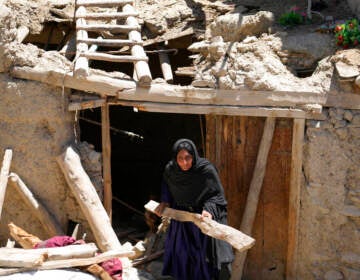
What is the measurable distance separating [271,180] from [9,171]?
291 cm

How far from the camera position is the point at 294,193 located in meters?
7.07

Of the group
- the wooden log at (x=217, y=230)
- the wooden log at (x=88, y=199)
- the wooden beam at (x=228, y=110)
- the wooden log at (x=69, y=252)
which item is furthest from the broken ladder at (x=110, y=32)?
the wooden log at (x=69, y=252)

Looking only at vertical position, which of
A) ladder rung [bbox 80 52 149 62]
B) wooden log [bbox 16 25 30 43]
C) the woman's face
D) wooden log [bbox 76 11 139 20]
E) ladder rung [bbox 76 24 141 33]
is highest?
wooden log [bbox 76 11 139 20]

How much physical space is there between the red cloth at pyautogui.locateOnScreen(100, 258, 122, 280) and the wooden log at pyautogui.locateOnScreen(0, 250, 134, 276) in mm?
42

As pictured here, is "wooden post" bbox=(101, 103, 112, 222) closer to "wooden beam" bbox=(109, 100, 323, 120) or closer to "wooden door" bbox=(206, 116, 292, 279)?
"wooden beam" bbox=(109, 100, 323, 120)

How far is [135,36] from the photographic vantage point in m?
7.60

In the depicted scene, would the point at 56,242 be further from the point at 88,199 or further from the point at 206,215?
the point at 206,215

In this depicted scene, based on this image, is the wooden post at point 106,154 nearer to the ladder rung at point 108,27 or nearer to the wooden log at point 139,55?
the wooden log at point 139,55

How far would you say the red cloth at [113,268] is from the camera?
21.9ft

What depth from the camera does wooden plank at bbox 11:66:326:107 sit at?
6.94 m

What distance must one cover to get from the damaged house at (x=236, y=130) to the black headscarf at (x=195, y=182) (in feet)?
3.04

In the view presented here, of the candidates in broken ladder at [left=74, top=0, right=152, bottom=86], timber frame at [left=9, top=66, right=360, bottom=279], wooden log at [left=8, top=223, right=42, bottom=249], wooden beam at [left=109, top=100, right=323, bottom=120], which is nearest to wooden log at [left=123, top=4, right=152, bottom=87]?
broken ladder at [left=74, top=0, right=152, bottom=86]

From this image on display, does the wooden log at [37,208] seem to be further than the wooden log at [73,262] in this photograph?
Yes

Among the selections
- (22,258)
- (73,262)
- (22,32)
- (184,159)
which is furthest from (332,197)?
(22,32)
